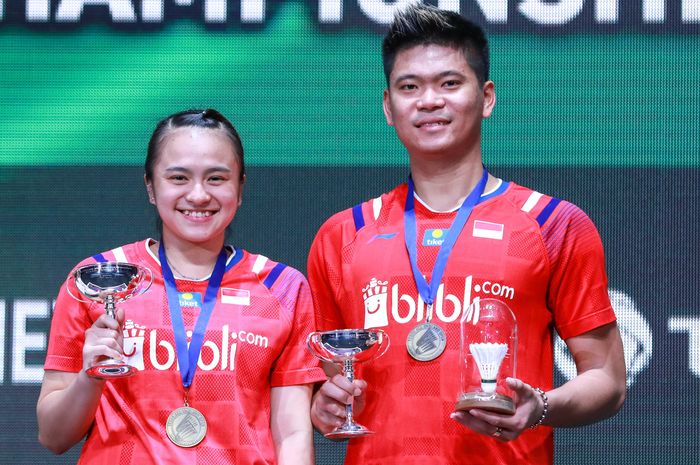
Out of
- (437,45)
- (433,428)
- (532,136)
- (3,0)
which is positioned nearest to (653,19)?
(532,136)

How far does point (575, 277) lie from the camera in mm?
2947

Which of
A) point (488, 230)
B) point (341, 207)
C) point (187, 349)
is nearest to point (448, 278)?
point (488, 230)

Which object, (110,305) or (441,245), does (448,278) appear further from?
→ (110,305)

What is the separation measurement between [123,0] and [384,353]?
5.91 feet

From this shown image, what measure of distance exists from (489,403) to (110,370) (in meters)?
0.81

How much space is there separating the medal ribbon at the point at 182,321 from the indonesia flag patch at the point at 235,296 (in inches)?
0.8

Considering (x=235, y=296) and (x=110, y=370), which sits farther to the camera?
(x=235, y=296)

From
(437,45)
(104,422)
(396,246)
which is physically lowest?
(104,422)

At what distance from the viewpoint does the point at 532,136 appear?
4035 millimetres

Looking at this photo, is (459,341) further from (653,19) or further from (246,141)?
(653,19)

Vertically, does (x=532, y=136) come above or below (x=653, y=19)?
below

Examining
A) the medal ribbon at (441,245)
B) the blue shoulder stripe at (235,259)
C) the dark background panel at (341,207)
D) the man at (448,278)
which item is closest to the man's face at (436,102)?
the man at (448,278)

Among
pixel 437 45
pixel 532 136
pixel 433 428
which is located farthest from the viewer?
pixel 532 136

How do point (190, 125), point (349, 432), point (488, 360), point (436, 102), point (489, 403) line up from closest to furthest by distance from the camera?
point (489, 403) < point (488, 360) < point (349, 432) < point (436, 102) < point (190, 125)
